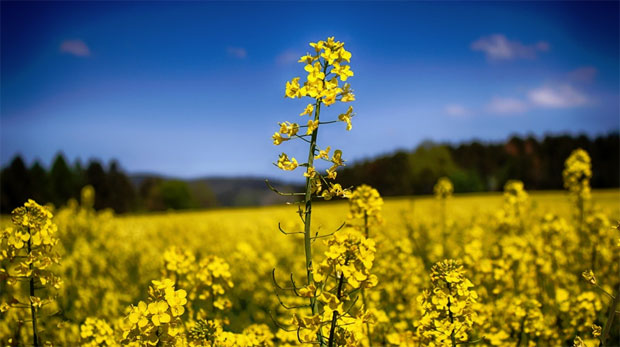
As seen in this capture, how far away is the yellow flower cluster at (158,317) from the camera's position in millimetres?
2525

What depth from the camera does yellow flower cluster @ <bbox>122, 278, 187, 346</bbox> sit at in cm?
253

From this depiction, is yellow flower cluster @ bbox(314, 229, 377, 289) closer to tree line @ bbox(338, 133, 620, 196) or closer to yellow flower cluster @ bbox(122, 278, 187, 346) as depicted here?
yellow flower cluster @ bbox(122, 278, 187, 346)

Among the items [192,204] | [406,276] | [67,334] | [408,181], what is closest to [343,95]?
[406,276]

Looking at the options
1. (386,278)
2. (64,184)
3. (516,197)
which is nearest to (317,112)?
(386,278)

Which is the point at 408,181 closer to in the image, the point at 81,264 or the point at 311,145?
the point at 81,264

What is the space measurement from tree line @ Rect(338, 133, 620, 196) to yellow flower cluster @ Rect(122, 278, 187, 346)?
31829mm

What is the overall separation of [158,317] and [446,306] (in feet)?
6.01

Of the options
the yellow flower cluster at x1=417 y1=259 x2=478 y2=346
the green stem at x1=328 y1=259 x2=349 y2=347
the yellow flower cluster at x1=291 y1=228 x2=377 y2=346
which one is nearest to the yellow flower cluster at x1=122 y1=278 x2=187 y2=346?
the yellow flower cluster at x1=291 y1=228 x2=377 y2=346

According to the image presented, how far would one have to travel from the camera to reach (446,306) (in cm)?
290

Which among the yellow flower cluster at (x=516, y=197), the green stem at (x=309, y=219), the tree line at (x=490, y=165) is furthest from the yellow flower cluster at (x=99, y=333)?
the tree line at (x=490, y=165)

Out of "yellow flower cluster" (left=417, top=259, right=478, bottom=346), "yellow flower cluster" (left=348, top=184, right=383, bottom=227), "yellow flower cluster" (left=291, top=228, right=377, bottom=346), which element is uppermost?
"yellow flower cluster" (left=348, top=184, right=383, bottom=227)

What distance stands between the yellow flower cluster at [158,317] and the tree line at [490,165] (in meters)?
31.8

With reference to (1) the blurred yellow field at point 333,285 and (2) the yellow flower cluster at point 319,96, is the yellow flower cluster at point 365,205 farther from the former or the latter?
(2) the yellow flower cluster at point 319,96

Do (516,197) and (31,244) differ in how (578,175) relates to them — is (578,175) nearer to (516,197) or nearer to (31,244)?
(516,197)
